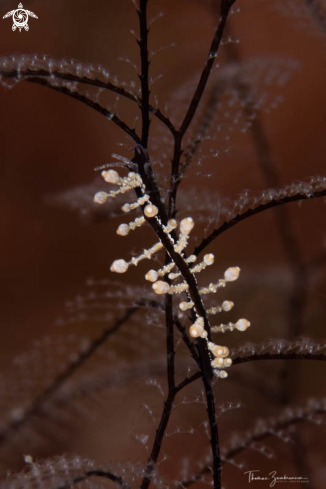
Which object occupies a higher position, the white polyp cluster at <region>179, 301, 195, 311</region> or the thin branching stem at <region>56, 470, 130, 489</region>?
the white polyp cluster at <region>179, 301, 195, 311</region>

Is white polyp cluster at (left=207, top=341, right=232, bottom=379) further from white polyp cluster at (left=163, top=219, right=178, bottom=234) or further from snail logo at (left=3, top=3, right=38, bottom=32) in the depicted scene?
snail logo at (left=3, top=3, right=38, bottom=32)

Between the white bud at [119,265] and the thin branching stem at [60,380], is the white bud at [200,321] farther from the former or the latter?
the thin branching stem at [60,380]

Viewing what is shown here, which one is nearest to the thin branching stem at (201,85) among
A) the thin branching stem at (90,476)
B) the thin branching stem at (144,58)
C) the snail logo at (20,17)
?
the thin branching stem at (144,58)

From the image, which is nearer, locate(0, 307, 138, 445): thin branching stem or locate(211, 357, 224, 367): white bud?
locate(211, 357, 224, 367): white bud

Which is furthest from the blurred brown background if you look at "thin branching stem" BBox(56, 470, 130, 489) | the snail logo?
"thin branching stem" BBox(56, 470, 130, 489)

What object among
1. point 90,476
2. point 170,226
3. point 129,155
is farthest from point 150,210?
point 129,155

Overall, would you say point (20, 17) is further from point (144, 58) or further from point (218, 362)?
point (218, 362)

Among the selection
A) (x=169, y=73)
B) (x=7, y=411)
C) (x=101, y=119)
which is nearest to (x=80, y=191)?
(x=101, y=119)

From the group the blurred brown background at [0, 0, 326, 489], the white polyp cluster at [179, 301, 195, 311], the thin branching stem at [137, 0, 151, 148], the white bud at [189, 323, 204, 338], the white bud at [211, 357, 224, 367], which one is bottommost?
the white bud at [211, 357, 224, 367]
